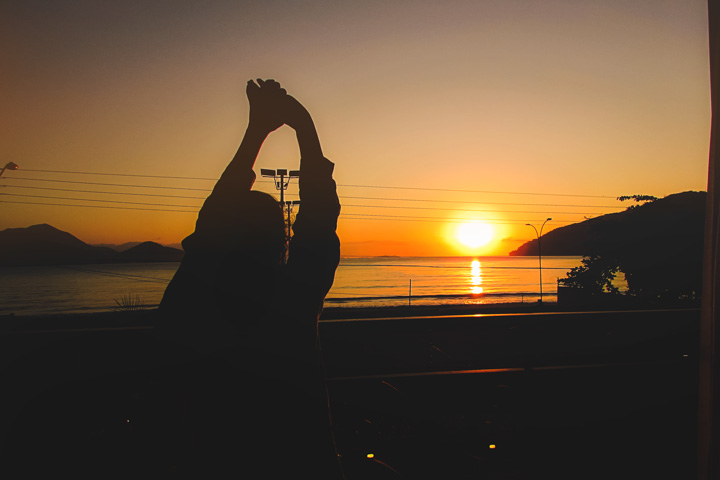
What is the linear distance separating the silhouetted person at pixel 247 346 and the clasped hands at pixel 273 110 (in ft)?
0.60

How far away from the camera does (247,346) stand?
649mm

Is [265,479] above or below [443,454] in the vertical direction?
above

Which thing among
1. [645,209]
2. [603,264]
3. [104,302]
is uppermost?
[645,209]

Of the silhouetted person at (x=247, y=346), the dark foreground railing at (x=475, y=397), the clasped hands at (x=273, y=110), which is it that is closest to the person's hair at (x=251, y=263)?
the silhouetted person at (x=247, y=346)

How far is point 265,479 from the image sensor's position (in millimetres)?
627

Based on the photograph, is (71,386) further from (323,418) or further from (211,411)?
(323,418)

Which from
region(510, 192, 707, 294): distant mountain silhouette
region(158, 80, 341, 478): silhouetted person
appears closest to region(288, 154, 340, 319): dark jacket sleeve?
region(158, 80, 341, 478): silhouetted person

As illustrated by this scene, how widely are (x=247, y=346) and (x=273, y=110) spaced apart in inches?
17.7

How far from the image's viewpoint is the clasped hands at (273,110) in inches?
32.2

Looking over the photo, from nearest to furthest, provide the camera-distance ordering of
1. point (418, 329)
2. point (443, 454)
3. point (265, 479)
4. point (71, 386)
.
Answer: point (265, 479) < point (71, 386) < point (443, 454) < point (418, 329)

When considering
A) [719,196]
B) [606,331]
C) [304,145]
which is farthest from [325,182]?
[606,331]

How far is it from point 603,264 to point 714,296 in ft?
88.7

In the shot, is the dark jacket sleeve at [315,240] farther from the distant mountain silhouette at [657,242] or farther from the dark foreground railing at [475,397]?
the distant mountain silhouette at [657,242]

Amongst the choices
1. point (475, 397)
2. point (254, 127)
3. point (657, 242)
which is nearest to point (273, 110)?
point (254, 127)
